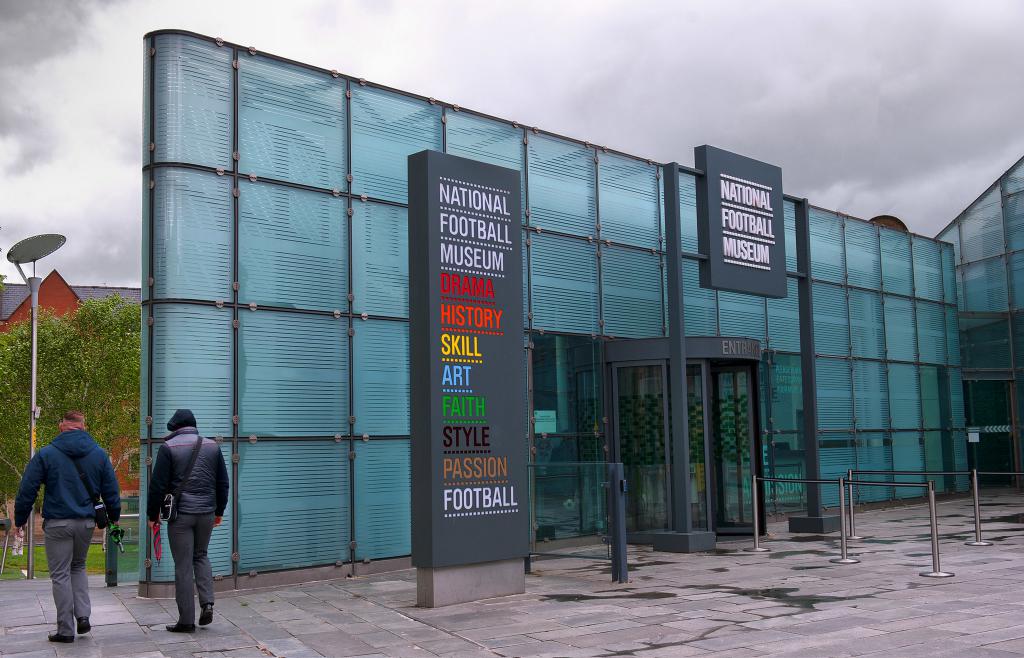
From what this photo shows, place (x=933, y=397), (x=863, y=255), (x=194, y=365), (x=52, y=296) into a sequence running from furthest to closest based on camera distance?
(x=52, y=296) < (x=933, y=397) < (x=863, y=255) < (x=194, y=365)

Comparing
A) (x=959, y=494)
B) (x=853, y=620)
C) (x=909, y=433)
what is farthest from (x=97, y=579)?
(x=959, y=494)

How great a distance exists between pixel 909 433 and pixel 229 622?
18.2 metres

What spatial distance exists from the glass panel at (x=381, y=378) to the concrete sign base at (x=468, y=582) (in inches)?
117

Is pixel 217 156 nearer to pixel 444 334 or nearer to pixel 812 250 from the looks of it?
pixel 444 334

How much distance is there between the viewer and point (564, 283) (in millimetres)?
15352

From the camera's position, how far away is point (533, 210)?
1505 centimetres

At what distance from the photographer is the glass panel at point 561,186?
15195 millimetres

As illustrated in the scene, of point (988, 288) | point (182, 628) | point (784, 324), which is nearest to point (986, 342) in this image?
point (988, 288)

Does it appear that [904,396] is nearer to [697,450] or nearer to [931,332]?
[931,332]

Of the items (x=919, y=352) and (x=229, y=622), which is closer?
(x=229, y=622)

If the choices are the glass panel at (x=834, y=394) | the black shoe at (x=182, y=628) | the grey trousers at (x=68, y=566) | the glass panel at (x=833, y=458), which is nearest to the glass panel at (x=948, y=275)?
the glass panel at (x=834, y=394)

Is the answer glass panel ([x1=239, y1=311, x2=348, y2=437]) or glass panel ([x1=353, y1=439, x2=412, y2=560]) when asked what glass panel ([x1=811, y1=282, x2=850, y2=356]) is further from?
glass panel ([x1=239, y1=311, x2=348, y2=437])

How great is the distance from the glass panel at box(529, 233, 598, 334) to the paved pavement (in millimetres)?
4047

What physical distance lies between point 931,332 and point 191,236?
1902 cm
